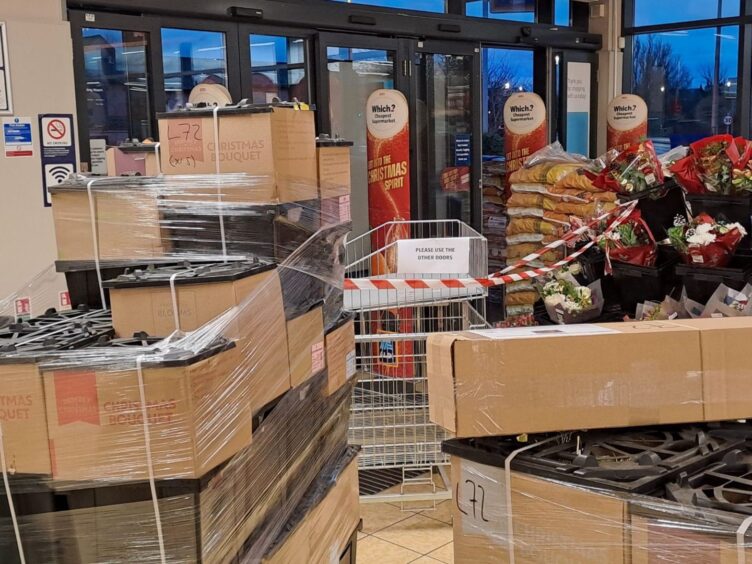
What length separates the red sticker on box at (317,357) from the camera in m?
2.87

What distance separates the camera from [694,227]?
3.61 meters

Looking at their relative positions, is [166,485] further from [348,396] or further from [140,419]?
[348,396]

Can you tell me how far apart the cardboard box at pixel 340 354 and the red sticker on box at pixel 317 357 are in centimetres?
9

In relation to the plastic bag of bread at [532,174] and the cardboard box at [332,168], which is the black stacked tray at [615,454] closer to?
the cardboard box at [332,168]

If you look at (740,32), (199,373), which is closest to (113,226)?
(199,373)

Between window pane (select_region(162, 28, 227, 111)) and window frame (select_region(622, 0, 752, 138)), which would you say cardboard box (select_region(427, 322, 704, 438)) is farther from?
window frame (select_region(622, 0, 752, 138))

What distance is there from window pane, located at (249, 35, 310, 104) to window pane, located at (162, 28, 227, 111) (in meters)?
0.26

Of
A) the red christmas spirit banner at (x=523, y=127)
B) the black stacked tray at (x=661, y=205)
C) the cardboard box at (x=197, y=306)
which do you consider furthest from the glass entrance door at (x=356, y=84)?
the cardboard box at (x=197, y=306)

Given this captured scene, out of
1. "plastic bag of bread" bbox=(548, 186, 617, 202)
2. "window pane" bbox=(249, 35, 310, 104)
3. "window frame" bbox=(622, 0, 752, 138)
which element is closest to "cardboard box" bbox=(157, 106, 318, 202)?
"window pane" bbox=(249, 35, 310, 104)

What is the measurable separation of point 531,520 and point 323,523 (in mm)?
1071

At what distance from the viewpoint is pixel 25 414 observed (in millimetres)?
1948

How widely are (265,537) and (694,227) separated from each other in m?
2.25

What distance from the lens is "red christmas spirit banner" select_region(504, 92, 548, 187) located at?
672 centimetres

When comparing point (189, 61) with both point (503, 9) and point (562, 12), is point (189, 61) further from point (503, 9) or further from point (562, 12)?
point (562, 12)
